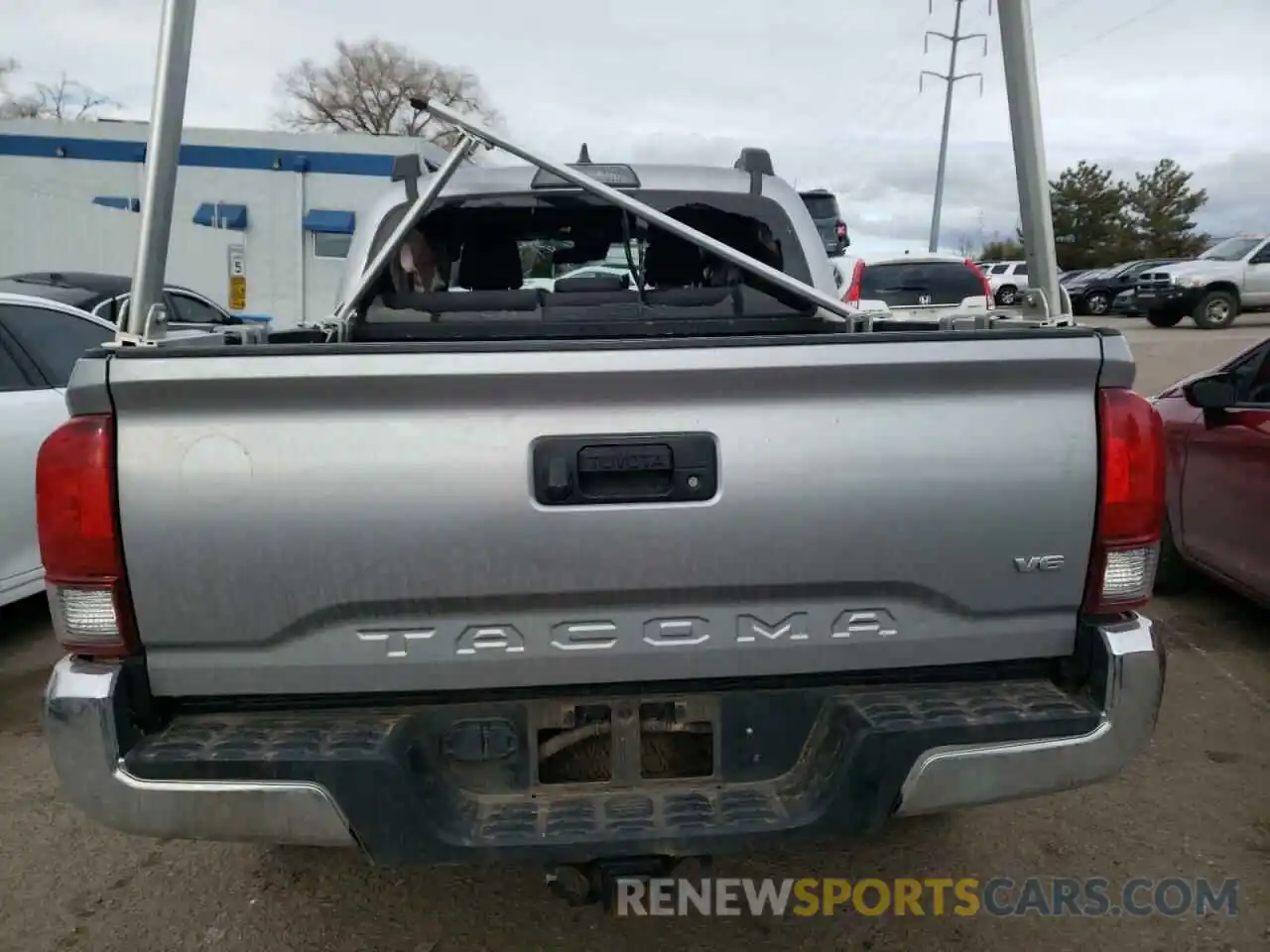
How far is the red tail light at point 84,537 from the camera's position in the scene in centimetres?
200

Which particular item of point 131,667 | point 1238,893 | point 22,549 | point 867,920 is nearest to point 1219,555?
point 1238,893

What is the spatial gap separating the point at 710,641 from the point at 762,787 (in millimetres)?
350

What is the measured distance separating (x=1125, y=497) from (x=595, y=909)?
5.97 ft

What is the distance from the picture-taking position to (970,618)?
2211 millimetres

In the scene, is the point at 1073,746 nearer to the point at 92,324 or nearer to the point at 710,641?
the point at 710,641

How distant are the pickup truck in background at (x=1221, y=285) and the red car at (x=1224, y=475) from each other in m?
18.5

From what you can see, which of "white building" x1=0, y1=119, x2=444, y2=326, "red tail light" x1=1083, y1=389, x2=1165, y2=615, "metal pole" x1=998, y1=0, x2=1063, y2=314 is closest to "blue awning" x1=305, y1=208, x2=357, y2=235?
"white building" x1=0, y1=119, x2=444, y2=326

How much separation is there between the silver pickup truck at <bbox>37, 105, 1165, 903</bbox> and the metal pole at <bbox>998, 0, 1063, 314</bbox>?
49 centimetres

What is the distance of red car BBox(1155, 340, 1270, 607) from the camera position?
14.9ft

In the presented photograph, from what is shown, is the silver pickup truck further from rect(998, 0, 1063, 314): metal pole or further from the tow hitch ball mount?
rect(998, 0, 1063, 314): metal pole

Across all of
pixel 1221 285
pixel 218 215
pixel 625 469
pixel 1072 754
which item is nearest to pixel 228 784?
pixel 625 469

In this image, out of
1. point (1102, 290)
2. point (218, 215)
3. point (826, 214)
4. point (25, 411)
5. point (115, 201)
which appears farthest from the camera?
point (1102, 290)

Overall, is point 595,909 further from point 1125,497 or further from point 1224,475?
point 1224,475

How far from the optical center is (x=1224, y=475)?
4824mm
